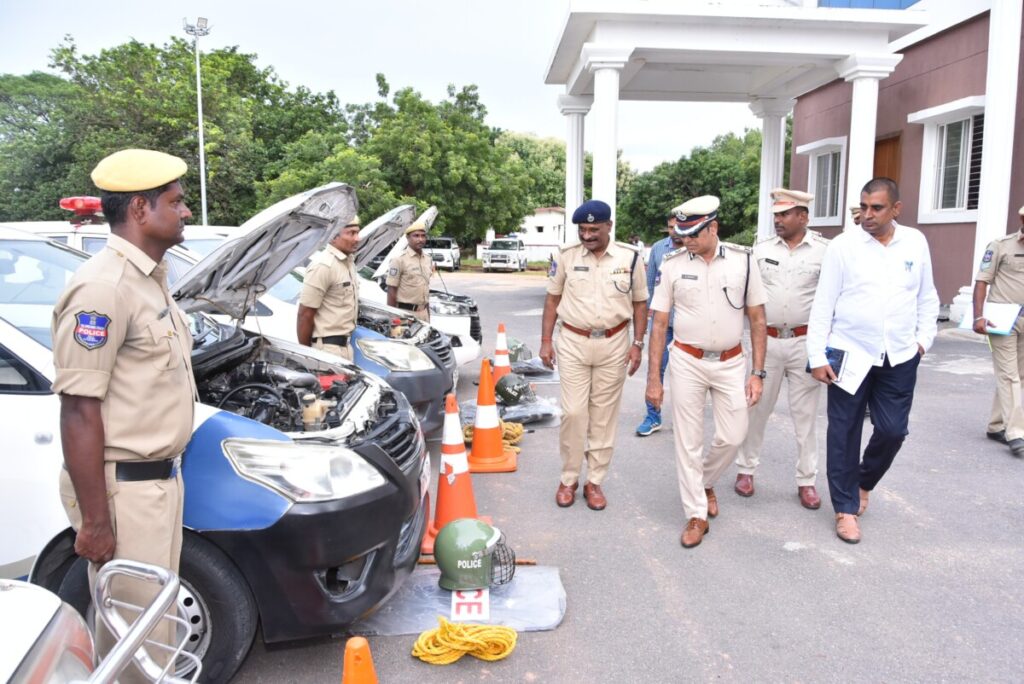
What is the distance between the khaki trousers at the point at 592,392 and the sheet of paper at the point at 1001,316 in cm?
318

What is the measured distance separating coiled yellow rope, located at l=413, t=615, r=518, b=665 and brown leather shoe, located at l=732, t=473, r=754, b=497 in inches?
92.6

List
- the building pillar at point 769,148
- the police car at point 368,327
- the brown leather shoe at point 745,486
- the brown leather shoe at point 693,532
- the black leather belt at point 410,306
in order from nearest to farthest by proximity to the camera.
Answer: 1. the brown leather shoe at point 693,532
2. the brown leather shoe at point 745,486
3. the police car at point 368,327
4. the black leather belt at point 410,306
5. the building pillar at point 769,148

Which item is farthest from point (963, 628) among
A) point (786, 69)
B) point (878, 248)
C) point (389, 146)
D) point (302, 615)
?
point (389, 146)

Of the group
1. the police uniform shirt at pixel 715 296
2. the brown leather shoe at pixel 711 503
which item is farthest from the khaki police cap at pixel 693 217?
the brown leather shoe at pixel 711 503

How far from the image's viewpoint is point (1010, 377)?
5.74m

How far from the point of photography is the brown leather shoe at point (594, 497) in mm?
4750

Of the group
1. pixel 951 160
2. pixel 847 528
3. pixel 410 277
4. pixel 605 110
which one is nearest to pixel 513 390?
pixel 410 277

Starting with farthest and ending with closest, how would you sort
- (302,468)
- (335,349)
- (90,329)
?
(335,349) < (302,468) < (90,329)

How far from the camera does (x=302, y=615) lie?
2713mm

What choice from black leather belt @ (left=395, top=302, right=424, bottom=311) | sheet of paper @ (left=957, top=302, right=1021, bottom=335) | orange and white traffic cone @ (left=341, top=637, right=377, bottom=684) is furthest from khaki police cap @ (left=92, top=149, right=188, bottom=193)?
sheet of paper @ (left=957, top=302, right=1021, bottom=335)

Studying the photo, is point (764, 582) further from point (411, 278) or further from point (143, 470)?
point (411, 278)

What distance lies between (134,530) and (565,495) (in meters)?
2.99

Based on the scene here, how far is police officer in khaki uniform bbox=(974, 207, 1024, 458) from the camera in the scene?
225 inches

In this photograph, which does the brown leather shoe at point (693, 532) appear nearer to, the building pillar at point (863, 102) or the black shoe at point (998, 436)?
the black shoe at point (998, 436)
